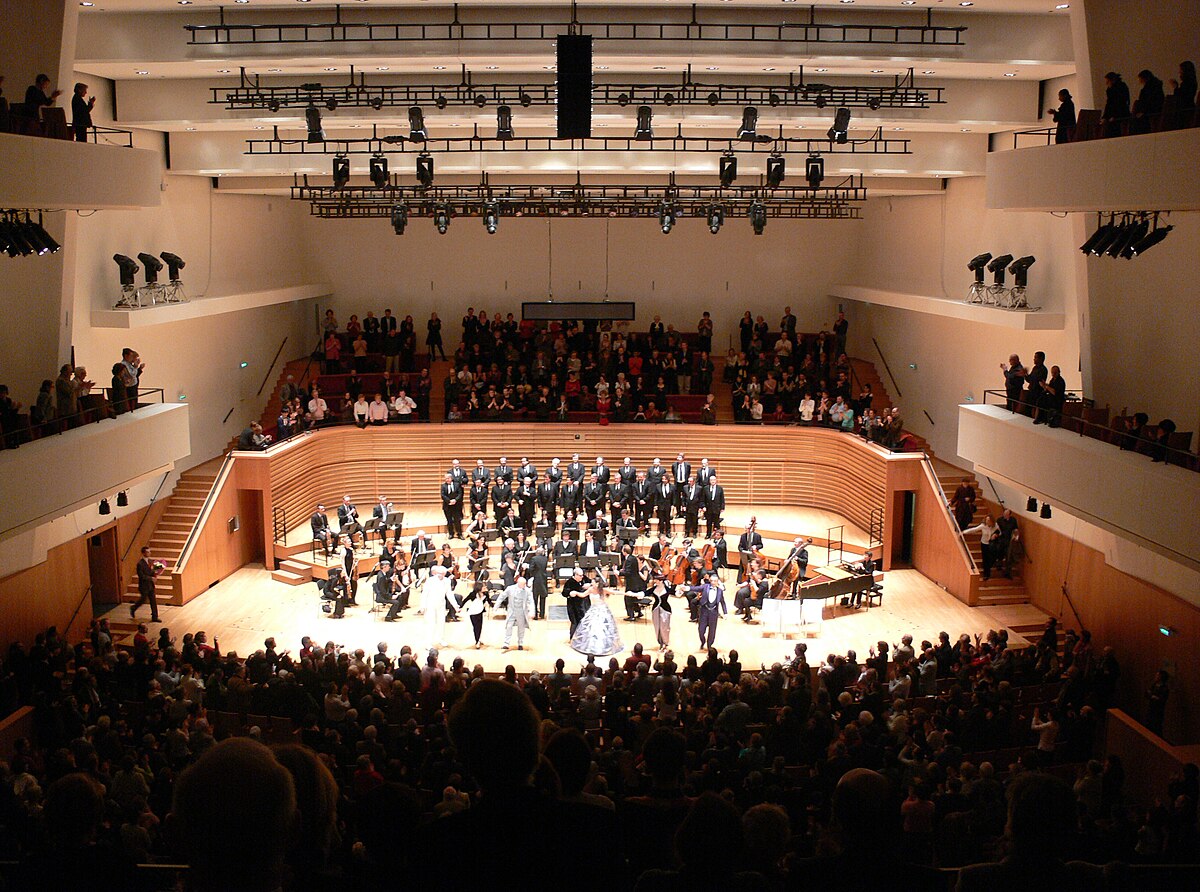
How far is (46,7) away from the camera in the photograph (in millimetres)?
14266

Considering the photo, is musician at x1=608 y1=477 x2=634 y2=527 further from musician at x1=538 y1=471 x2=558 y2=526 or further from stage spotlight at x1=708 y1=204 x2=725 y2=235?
stage spotlight at x1=708 y1=204 x2=725 y2=235

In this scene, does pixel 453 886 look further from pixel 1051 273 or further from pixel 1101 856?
pixel 1051 273

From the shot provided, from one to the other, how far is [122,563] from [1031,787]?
19257 millimetres

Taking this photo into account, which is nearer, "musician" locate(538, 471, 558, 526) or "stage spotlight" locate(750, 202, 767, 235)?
"stage spotlight" locate(750, 202, 767, 235)

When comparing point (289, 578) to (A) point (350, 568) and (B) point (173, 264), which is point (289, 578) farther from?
(B) point (173, 264)

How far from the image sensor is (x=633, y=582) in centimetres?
1853

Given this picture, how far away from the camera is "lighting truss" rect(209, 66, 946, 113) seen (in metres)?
15.4

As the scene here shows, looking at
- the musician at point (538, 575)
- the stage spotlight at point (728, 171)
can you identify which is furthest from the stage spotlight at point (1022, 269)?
the musician at point (538, 575)

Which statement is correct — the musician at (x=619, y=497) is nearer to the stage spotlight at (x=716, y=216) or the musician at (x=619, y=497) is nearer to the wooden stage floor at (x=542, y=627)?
the wooden stage floor at (x=542, y=627)

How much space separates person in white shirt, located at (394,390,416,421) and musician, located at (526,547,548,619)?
7.13 meters

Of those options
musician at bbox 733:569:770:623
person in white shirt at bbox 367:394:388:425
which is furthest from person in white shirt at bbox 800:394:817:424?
person in white shirt at bbox 367:394:388:425

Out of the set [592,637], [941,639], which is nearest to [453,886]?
[941,639]

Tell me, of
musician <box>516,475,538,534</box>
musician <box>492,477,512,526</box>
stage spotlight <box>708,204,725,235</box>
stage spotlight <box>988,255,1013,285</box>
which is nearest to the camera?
stage spotlight <box>988,255,1013,285</box>

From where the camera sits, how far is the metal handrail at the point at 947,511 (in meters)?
19.7
